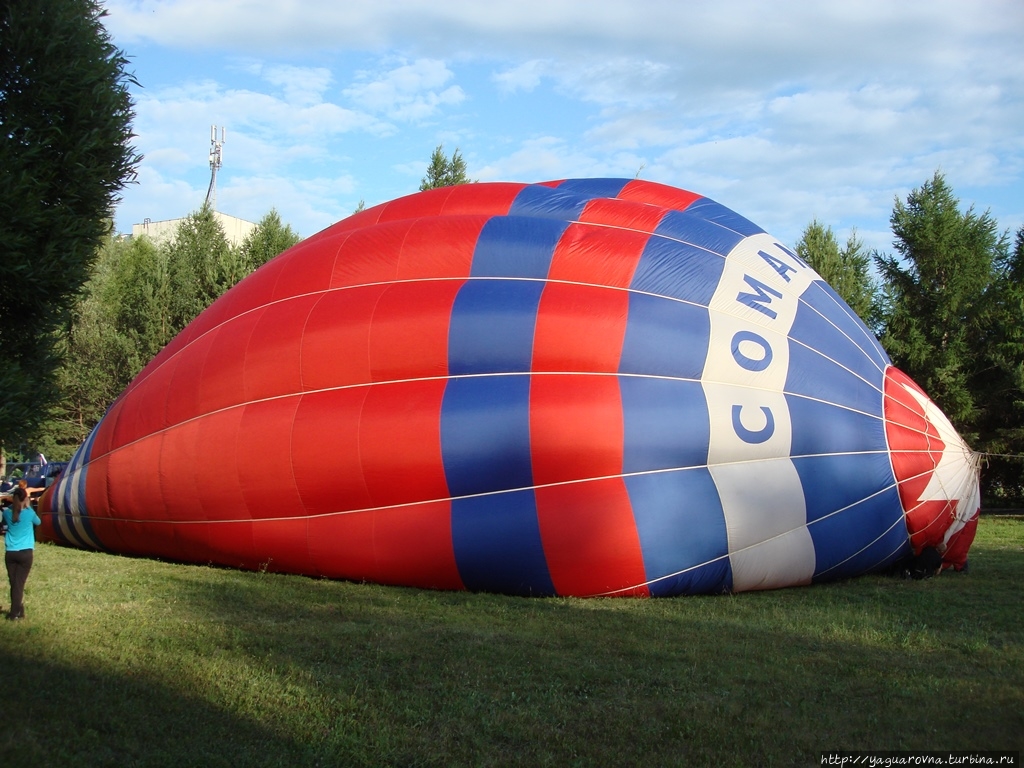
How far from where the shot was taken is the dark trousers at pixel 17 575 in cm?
651

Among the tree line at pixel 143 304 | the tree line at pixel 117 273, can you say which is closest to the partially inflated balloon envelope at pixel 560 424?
the tree line at pixel 117 273

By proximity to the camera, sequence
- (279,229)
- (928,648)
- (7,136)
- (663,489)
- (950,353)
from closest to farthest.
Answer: (7,136), (928,648), (663,489), (950,353), (279,229)

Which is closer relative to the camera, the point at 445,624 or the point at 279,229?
the point at 445,624

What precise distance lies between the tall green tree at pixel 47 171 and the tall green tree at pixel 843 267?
21.6m

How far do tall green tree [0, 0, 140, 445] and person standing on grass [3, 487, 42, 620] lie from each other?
1999 mm

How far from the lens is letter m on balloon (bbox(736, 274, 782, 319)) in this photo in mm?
8438

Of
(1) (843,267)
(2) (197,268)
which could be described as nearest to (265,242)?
(2) (197,268)

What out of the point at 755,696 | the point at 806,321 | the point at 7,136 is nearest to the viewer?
the point at 7,136

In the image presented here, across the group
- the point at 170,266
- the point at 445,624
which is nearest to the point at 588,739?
the point at 445,624

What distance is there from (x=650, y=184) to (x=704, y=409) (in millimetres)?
3162

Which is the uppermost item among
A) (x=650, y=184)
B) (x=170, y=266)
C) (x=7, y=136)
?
(x=170, y=266)

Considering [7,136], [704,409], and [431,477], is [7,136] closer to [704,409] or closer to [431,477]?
[431,477]

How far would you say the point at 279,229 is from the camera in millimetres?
27859

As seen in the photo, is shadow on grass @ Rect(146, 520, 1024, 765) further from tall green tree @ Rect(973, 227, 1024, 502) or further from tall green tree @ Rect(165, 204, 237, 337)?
tall green tree @ Rect(165, 204, 237, 337)
